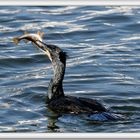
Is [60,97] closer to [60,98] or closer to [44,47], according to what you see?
[60,98]

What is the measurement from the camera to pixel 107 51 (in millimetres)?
14211

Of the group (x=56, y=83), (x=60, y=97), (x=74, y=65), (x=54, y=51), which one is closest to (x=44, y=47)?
(x=54, y=51)

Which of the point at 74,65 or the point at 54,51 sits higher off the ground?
the point at 54,51

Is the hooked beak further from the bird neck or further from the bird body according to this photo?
the bird neck

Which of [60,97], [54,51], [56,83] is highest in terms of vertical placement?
[54,51]

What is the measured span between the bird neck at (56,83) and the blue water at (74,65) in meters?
0.17

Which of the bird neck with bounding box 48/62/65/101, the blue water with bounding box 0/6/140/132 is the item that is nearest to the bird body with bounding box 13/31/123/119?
the bird neck with bounding box 48/62/65/101

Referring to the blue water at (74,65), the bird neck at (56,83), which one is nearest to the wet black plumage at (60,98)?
the bird neck at (56,83)

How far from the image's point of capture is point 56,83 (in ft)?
41.3

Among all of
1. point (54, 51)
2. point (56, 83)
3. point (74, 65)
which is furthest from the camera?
point (74, 65)

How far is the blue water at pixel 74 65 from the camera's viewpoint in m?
11.6

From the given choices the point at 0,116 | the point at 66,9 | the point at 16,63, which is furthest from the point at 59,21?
the point at 0,116

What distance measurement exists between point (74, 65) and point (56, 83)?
4.40ft

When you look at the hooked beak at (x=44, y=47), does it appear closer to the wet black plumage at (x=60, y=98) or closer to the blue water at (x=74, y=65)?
the wet black plumage at (x=60, y=98)
